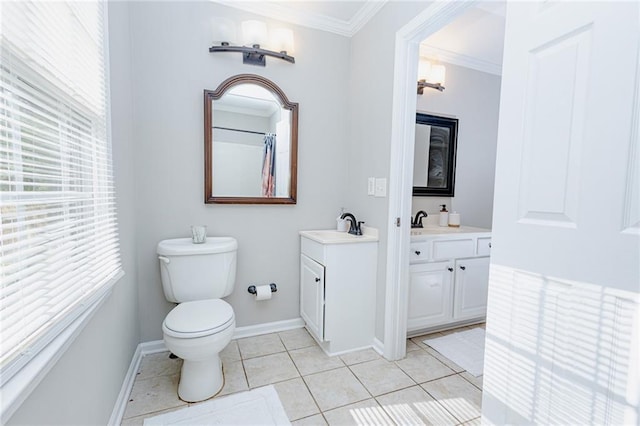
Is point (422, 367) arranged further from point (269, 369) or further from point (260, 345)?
point (260, 345)

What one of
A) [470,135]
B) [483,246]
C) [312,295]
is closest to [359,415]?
[312,295]

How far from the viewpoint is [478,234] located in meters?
2.36

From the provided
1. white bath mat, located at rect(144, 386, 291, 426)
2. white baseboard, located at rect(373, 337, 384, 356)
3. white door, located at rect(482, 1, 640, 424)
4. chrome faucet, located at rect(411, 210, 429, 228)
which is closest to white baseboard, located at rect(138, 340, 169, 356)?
white bath mat, located at rect(144, 386, 291, 426)

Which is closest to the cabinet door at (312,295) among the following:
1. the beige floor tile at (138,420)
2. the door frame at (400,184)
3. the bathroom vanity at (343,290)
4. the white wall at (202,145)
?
the bathroom vanity at (343,290)

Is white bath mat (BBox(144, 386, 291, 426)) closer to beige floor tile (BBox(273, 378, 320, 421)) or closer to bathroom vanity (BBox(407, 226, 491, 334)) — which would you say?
beige floor tile (BBox(273, 378, 320, 421))

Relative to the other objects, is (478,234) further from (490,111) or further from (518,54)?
(518,54)

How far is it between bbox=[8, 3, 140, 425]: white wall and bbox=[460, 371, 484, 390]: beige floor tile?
1.92 meters

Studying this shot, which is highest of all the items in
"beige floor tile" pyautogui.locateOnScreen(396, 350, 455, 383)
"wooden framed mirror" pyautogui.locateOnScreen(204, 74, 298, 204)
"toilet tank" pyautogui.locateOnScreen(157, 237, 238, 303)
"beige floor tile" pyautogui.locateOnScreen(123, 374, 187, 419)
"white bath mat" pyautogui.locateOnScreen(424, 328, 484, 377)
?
"wooden framed mirror" pyautogui.locateOnScreen(204, 74, 298, 204)

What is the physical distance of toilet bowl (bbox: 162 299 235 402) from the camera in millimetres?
1486

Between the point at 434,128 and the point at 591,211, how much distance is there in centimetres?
211

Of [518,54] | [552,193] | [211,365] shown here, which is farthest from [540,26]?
[211,365]

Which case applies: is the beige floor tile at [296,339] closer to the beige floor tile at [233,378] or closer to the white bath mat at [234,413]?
the beige floor tile at [233,378]

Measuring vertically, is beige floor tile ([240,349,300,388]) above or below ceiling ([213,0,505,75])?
below

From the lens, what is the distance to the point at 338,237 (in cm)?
212
